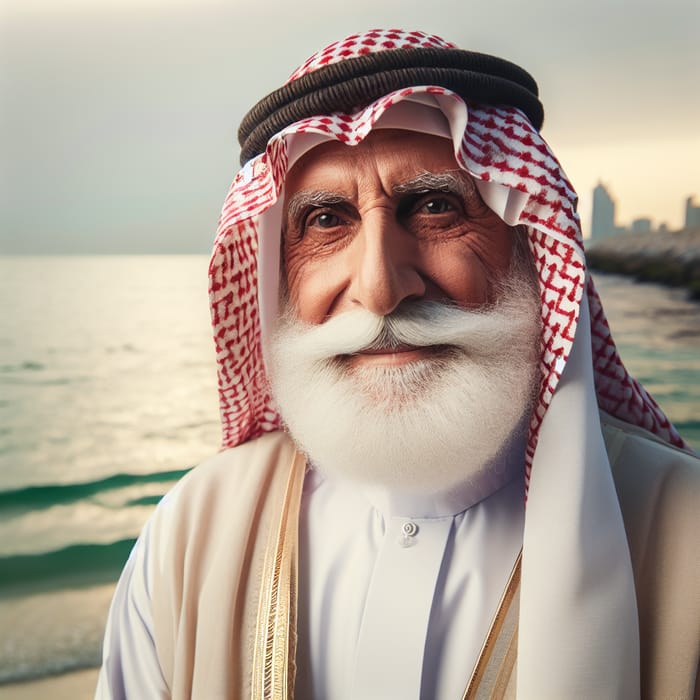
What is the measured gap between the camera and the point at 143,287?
9.23ft

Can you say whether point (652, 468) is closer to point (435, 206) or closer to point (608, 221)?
point (435, 206)

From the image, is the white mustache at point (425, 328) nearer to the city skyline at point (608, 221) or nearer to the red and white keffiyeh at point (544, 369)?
the red and white keffiyeh at point (544, 369)

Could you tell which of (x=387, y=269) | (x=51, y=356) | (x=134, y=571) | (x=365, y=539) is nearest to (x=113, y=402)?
(x=51, y=356)

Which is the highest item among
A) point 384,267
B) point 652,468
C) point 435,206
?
point 435,206

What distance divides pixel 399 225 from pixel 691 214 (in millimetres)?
1796

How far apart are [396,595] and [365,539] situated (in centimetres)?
14

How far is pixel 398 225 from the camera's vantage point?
3.99 ft

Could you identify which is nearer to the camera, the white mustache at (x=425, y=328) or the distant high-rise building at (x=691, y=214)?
the white mustache at (x=425, y=328)

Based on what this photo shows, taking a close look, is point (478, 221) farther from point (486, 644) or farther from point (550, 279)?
point (486, 644)

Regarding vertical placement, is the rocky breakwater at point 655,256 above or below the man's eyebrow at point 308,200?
below

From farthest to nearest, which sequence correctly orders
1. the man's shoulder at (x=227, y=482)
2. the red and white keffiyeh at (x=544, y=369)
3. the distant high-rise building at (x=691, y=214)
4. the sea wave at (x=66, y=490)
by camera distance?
the sea wave at (x=66, y=490)
the distant high-rise building at (x=691, y=214)
the man's shoulder at (x=227, y=482)
the red and white keffiyeh at (x=544, y=369)

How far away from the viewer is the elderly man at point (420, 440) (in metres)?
1.10

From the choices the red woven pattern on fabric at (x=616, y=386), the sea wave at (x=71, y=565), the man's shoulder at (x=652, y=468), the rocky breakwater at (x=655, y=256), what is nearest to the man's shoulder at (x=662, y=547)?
the man's shoulder at (x=652, y=468)

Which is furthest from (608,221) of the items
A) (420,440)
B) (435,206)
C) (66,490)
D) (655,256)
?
(66,490)
